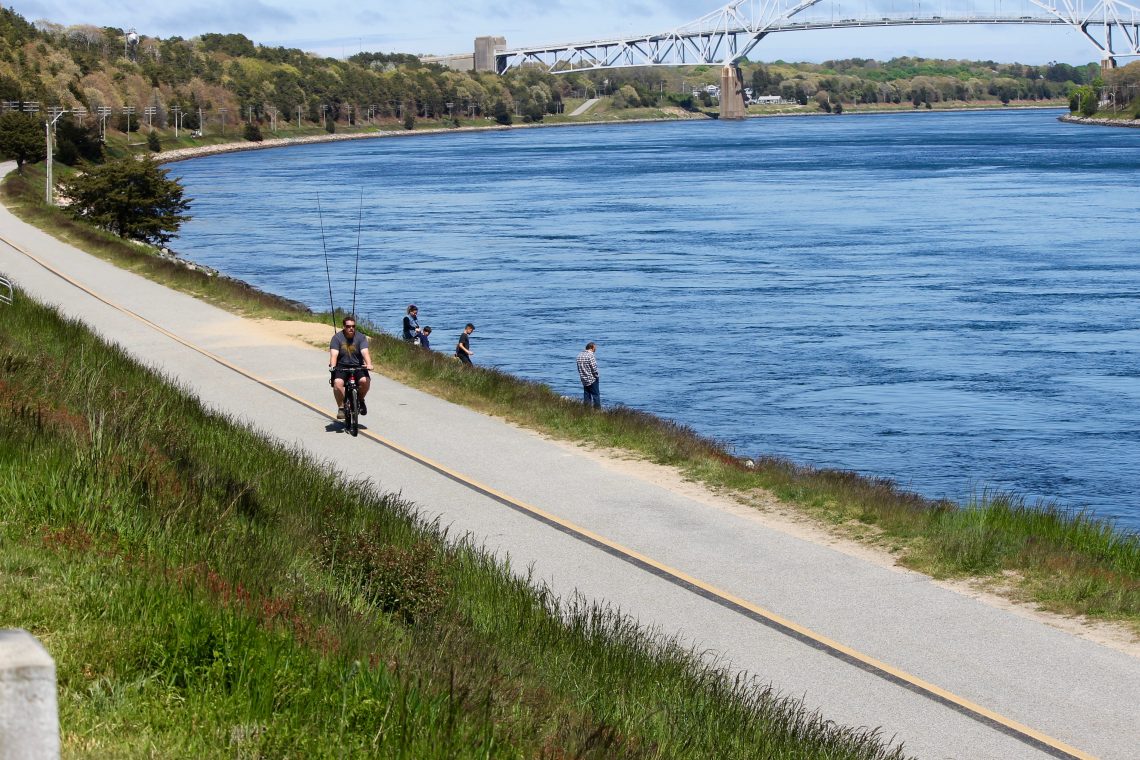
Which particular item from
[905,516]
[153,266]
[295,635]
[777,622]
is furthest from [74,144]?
[295,635]

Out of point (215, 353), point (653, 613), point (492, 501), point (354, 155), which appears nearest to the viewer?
point (653, 613)

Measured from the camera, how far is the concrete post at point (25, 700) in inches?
108

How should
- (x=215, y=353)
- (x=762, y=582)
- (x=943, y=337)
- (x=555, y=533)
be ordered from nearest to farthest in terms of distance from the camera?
(x=762, y=582), (x=555, y=533), (x=215, y=353), (x=943, y=337)

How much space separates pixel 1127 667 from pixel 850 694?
2.08 meters

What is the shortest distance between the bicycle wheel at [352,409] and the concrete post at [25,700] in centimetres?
1523

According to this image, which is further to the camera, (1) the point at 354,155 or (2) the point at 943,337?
(1) the point at 354,155

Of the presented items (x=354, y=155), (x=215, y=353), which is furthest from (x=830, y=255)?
(x=354, y=155)

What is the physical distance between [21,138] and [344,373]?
76243 millimetres

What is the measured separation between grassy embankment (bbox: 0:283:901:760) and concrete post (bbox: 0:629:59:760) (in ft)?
7.26

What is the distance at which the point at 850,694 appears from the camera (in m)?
9.34

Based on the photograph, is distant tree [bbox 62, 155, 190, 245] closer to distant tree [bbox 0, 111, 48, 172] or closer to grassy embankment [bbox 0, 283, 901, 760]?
distant tree [bbox 0, 111, 48, 172]

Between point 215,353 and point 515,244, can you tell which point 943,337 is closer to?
point 215,353

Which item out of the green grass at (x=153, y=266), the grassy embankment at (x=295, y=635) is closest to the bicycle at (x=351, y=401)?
the grassy embankment at (x=295, y=635)

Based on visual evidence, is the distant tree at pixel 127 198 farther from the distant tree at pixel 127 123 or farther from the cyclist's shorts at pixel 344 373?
the distant tree at pixel 127 123
